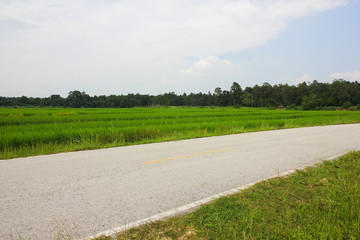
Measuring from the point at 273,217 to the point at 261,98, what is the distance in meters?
123

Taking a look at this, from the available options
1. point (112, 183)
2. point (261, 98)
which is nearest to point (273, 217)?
point (112, 183)

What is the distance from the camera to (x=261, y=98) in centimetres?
11738

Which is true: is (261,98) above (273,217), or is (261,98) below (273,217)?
above

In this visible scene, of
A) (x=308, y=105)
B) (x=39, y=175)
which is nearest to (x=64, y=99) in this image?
(x=308, y=105)

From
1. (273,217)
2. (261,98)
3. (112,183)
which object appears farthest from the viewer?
(261,98)

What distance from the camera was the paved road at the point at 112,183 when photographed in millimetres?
3232

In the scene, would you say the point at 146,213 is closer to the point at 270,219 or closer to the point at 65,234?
the point at 65,234

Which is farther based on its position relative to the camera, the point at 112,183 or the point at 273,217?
the point at 112,183

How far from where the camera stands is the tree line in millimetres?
83625

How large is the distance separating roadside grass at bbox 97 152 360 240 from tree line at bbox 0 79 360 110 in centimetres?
8818

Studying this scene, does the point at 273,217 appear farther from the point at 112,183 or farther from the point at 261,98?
the point at 261,98

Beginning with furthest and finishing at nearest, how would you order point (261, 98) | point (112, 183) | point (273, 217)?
1. point (261, 98)
2. point (112, 183)
3. point (273, 217)

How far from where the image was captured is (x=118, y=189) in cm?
437

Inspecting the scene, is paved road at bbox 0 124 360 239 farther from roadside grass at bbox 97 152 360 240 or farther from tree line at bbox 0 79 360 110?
tree line at bbox 0 79 360 110
